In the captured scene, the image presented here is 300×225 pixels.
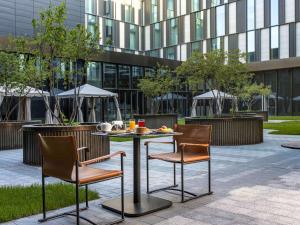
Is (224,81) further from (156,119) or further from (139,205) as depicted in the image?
(139,205)

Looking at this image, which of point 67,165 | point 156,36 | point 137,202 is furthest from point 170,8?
point 67,165

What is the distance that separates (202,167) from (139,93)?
80.0 ft

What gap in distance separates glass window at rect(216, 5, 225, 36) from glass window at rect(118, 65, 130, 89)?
15402 millimetres

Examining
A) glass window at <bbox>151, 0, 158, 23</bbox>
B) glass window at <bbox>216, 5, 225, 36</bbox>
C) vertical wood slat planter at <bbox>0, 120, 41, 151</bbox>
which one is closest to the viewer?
vertical wood slat planter at <bbox>0, 120, 41, 151</bbox>

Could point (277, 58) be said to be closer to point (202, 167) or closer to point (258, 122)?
point (258, 122)

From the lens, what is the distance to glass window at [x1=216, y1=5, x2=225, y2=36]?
41906 mm

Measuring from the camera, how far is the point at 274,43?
3859 centimetres

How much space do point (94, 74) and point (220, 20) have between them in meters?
19.6

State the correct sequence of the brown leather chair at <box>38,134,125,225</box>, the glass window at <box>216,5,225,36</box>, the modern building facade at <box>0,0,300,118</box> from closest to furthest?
1. the brown leather chair at <box>38,134,125,225</box>
2. the modern building facade at <box>0,0,300,118</box>
3. the glass window at <box>216,5,225,36</box>

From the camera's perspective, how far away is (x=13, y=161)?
9539 millimetres

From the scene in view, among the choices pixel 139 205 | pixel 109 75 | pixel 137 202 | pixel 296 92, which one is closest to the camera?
pixel 139 205

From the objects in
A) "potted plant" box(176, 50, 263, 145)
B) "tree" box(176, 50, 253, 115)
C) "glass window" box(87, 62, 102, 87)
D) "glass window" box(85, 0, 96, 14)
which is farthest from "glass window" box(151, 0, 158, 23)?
"tree" box(176, 50, 253, 115)

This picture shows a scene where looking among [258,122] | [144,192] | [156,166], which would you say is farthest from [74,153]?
[258,122]

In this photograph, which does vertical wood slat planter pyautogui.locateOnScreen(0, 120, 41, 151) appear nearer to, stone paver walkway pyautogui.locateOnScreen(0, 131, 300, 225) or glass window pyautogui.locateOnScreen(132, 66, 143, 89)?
stone paver walkway pyautogui.locateOnScreen(0, 131, 300, 225)
